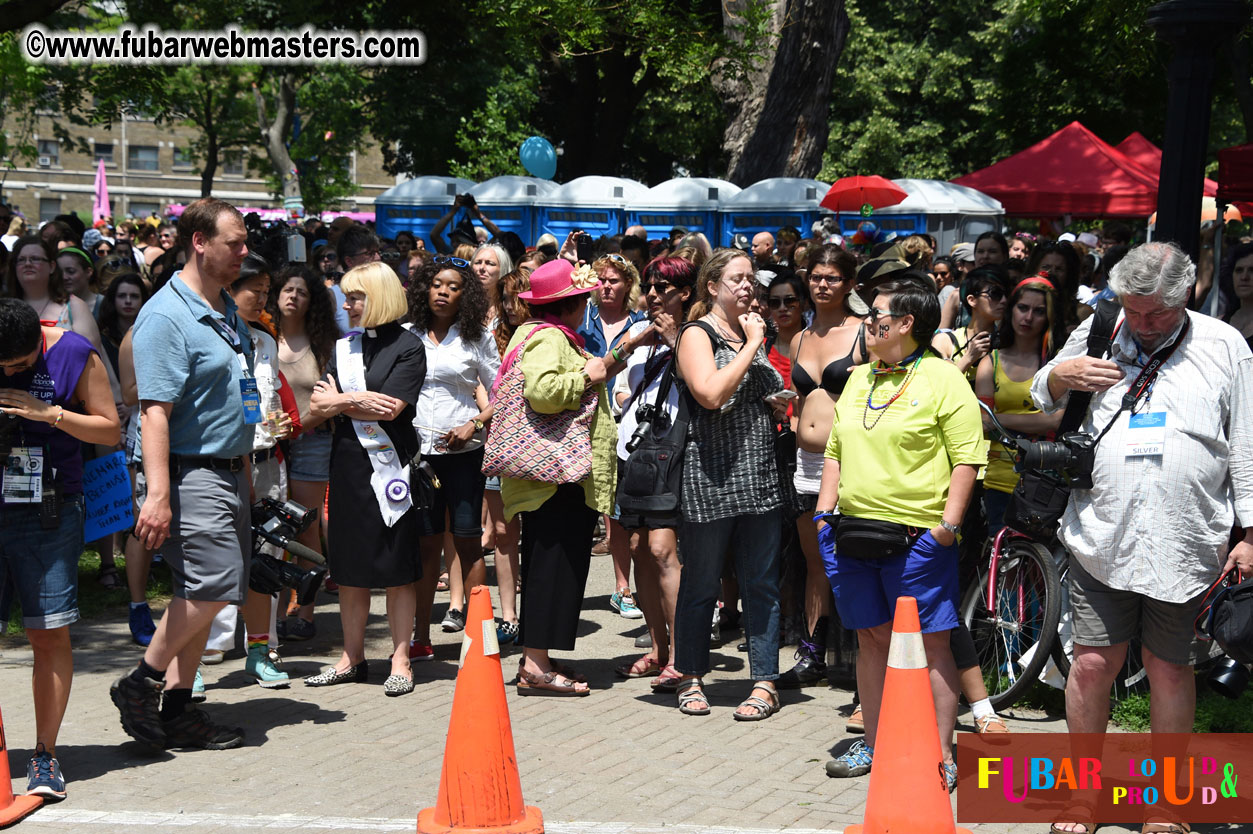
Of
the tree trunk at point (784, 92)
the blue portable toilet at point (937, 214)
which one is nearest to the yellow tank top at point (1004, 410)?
the tree trunk at point (784, 92)

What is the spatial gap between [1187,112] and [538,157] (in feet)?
57.4

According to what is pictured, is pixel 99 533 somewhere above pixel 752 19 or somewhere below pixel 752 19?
below

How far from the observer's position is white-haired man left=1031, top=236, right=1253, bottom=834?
4352 millimetres

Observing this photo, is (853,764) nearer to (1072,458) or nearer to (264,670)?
(1072,458)

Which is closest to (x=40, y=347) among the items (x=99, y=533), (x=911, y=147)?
(x=99, y=533)

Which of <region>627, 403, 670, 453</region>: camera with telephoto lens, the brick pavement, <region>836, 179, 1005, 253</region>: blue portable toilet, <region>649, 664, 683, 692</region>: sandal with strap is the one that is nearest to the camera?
the brick pavement

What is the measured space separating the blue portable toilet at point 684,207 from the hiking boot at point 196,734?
13.7 metres

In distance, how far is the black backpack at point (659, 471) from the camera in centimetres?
617

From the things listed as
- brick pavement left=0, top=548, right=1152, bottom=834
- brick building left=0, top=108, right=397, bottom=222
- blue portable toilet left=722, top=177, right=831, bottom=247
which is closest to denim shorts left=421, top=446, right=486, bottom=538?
brick pavement left=0, top=548, right=1152, bottom=834

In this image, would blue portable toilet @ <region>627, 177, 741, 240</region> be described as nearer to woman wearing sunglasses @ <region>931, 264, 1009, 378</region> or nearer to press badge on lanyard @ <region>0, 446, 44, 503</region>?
woman wearing sunglasses @ <region>931, 264, 1009, 378</region>

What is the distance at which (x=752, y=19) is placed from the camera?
15.9 m

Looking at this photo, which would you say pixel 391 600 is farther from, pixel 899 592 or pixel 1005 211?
pixel 1005 211

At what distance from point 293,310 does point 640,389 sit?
2.08 metres

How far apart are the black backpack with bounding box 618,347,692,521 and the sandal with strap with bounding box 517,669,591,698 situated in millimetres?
899
